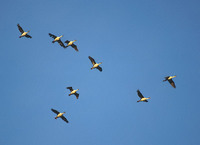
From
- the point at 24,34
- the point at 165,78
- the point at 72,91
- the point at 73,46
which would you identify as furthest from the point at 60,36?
the point at 165,78

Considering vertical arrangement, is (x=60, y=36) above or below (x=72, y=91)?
above

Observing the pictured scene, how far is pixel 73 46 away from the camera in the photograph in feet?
168

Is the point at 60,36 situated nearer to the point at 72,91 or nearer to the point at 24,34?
the point at 24,34

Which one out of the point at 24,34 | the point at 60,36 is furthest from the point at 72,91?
the point at 24,34

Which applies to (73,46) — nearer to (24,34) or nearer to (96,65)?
(96,65)

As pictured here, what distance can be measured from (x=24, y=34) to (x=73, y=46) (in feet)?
29.3

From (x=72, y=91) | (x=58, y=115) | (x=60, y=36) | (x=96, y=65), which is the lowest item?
(x=58, y=115)

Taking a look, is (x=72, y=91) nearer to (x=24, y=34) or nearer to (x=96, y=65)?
(x=96, y=65)

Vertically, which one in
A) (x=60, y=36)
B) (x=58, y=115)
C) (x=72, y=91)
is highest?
(x=60, y=36)

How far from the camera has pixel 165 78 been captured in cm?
4972

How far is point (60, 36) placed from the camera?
51.4m

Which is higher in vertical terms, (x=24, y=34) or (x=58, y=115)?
(x=24, y=34)

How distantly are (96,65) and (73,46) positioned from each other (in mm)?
5158

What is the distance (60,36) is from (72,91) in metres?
9.65
